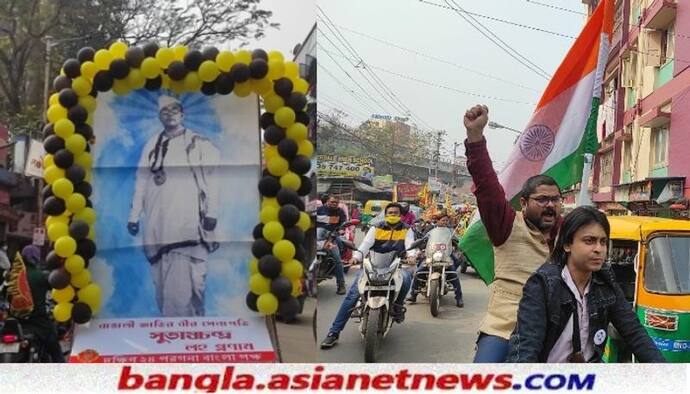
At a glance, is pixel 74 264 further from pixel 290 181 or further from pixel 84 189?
pixel 290 181

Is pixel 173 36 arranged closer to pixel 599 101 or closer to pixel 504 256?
pixel 504 256

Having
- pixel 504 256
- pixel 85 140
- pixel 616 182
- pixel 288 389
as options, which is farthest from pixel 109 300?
pixel 616 182

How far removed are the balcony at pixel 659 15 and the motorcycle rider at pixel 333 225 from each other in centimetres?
142

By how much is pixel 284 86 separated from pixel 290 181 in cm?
32

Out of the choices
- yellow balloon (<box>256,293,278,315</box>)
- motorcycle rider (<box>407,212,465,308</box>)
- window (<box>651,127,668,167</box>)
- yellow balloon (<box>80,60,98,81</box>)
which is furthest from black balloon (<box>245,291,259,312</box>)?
window (<box>651,127,668,167</box>)

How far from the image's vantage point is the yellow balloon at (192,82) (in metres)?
1.99

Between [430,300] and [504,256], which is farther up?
[504,256]

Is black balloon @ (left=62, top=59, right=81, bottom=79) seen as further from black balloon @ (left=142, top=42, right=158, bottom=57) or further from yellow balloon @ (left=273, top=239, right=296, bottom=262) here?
yellow balloon @ (left=273, top=239, right=296, bottom=262)

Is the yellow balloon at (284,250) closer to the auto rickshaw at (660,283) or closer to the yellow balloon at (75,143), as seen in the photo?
the yellow balloon at (75,143)

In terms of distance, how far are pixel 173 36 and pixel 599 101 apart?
5.09ft

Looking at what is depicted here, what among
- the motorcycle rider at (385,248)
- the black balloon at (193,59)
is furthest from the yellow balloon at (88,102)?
the motorcycle rider at (385,248)

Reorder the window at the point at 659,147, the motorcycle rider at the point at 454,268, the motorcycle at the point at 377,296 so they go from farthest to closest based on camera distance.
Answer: the motorcycle rider at the point at 454,268, the motorcycle at the point at 377,296, the window at the point at 659,147

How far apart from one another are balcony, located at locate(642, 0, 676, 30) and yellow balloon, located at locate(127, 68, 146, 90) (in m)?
1.91

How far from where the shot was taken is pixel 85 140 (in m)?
1.99
